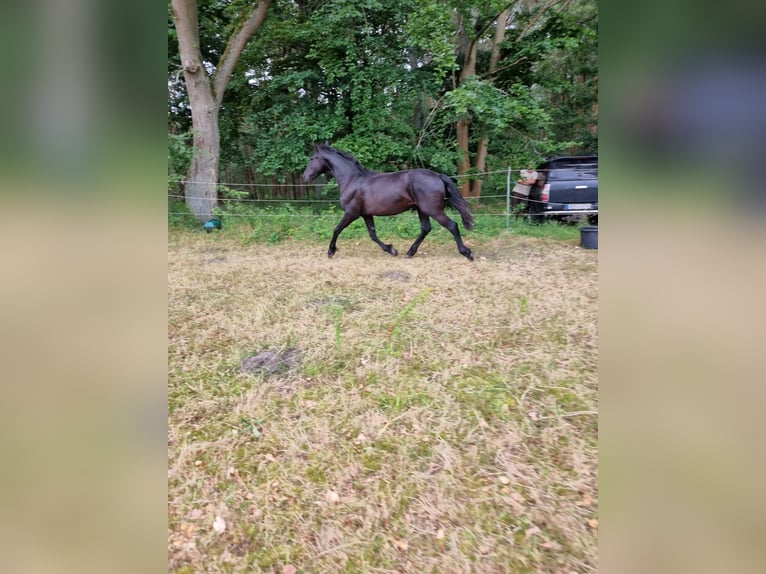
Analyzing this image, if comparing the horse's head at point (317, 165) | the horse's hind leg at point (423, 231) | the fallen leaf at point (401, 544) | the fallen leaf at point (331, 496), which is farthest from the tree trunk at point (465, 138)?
the fallen leaf at point (401, 544)

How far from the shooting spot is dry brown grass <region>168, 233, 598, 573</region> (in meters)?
1.30

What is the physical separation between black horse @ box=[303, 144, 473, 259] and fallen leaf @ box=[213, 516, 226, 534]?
4187 millimetres

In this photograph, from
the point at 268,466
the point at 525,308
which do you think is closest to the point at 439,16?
the point at 525,308

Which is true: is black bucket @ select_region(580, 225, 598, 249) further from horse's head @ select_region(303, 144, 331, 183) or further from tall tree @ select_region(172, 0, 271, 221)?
tall tree @ select_region(172, 0, 271, 221)

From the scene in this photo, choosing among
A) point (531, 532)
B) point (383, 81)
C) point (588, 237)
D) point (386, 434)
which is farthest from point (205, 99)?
point (531, 532)

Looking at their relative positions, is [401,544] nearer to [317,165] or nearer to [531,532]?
[531,532]

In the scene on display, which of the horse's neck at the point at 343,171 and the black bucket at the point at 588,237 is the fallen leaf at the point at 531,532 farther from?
the black bucket at the point at 588,237

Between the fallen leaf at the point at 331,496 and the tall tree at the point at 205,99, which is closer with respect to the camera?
the fallen leaf at the point at 331,496

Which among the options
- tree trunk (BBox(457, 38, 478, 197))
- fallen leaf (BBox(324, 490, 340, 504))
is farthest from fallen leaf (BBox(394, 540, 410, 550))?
tree trunk (BBox(457, 38, 478, 197))

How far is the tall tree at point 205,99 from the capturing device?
789cm

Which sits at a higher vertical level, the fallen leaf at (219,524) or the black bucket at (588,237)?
the black bucket at (588,237)
